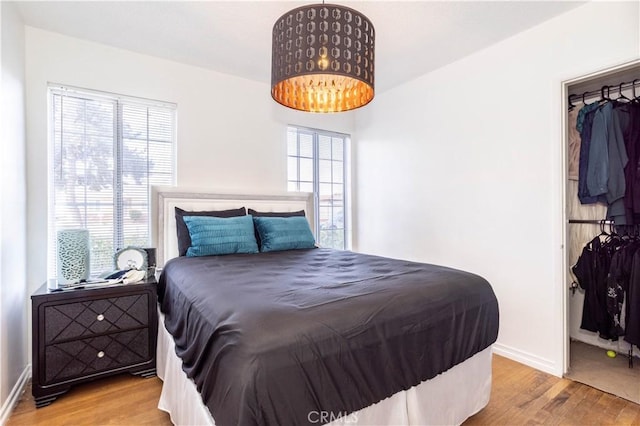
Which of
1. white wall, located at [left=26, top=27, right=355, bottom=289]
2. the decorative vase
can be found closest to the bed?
the decorative vase

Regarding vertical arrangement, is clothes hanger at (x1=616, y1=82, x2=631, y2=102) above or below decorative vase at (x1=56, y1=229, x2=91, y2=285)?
above

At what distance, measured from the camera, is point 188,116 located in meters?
3.09

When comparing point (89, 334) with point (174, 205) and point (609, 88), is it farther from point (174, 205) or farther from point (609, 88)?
point (609, 88)

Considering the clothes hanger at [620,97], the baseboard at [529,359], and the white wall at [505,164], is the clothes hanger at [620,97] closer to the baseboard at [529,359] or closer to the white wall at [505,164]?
the white wall at [505,164]

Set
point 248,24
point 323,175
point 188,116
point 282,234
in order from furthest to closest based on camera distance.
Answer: point 323,175 → point 188,116 → point 282,234 → point 248,24

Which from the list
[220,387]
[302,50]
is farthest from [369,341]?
[302,50]

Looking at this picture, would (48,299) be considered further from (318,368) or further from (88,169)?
(318,368)

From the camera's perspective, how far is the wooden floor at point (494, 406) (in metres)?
1.81

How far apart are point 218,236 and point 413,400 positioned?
1.80 meters

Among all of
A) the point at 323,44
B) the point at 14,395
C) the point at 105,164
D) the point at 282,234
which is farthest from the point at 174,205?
the point at 323,44

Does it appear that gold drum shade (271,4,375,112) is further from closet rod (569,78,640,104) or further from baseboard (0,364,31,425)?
baseboard (0,364,31,425)

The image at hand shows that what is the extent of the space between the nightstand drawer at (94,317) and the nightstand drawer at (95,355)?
0.05 metres

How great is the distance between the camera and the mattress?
102 cm

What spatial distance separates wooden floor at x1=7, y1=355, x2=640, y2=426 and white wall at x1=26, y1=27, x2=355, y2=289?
97 cm
